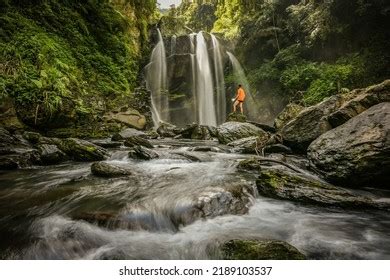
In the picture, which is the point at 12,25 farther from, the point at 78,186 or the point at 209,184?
the point at 209,184

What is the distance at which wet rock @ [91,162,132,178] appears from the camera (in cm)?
513

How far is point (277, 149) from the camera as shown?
7.11m

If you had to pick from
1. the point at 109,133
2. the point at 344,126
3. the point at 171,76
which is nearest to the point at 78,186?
the point at 344,126

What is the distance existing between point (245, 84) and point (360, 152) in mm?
14647

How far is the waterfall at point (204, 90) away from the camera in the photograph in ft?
62.7

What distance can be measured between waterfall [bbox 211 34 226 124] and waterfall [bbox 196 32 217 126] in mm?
359

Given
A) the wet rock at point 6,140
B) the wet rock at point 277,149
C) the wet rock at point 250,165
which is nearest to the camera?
the wet rock at point 250,165

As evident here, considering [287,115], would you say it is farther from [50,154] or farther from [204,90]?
[204,90]

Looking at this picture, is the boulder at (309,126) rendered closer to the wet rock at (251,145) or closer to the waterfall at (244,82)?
the wet rock at (251,145)

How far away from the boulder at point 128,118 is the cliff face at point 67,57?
1.70ft

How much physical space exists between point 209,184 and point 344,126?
2.62 metres

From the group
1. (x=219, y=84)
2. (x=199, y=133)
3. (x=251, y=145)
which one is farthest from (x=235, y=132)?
(x=219, y=84)

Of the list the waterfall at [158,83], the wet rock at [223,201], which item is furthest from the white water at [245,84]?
the wet rock at [223,201]
